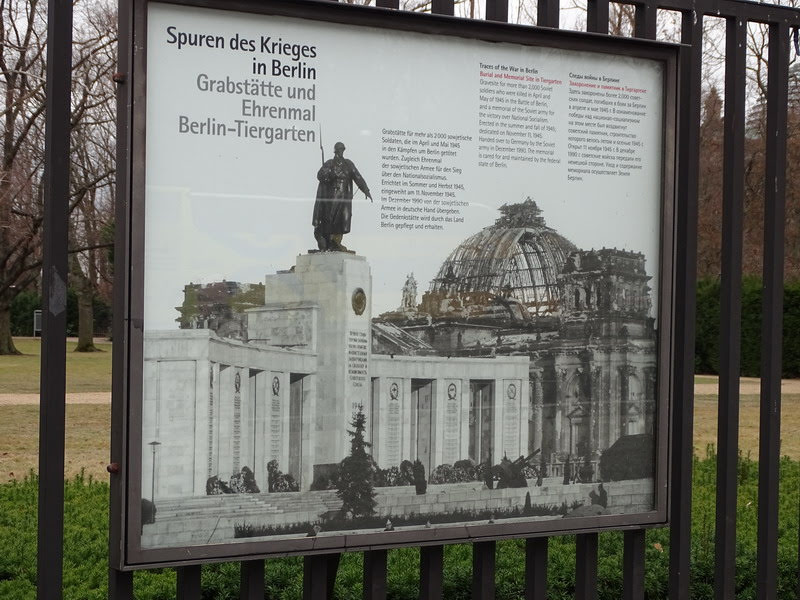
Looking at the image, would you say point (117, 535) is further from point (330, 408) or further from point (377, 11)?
point (377, 11)

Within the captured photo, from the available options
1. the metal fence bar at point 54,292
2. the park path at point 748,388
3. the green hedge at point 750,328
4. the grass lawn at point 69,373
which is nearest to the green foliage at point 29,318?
the grass lawn at point 69,373

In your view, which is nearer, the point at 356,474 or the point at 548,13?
the point at 356,474

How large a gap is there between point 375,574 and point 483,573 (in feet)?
1.25

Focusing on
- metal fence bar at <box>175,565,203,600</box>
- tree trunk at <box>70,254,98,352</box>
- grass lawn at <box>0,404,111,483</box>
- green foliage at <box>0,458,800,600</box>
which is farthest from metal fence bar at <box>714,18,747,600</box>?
tree trunk at <box>70,254,98,352</box>

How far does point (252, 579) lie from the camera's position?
9.72 feet

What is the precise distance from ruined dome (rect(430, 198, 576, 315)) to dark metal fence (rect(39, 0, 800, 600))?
0.60 m

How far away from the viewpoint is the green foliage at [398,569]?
14.4 ft

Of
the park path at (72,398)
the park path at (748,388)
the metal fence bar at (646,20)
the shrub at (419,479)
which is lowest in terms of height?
the park path at (748,388)

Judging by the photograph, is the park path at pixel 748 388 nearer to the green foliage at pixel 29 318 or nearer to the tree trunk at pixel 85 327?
the tree trunk at pixel 85 327

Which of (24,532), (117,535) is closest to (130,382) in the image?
(117,535)

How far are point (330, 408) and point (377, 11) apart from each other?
119 cm

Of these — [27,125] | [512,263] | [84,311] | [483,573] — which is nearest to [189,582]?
[483,573]

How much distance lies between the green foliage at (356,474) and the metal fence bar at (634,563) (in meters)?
1.06

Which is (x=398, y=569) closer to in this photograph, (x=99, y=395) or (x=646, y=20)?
(x=646, y=20)
